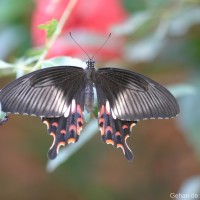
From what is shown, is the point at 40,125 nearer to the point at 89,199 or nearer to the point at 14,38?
the point at 89,199

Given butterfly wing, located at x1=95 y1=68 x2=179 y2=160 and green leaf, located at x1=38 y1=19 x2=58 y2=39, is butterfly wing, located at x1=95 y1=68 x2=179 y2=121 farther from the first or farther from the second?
green leaf, located at x1=38 y1=19 x2=58 y2=39

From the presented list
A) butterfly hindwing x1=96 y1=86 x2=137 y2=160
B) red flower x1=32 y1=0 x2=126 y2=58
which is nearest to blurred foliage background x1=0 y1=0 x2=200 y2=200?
red flower x1=32 y1=0 x2=126 y2=58

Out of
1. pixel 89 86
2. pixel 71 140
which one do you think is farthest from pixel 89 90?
pixel 71 140

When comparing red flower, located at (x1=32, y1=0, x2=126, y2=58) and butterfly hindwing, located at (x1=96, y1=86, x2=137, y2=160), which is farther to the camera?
red flower, located at (x1=32, y1=0, x2=126, y2=58)

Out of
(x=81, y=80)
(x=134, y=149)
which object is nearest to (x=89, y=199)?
(x=134, y=149)

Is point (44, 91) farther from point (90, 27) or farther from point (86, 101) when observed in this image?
point (90, 27)

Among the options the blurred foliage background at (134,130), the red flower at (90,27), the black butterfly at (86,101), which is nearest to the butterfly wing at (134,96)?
the black butterfly at (86,101)
